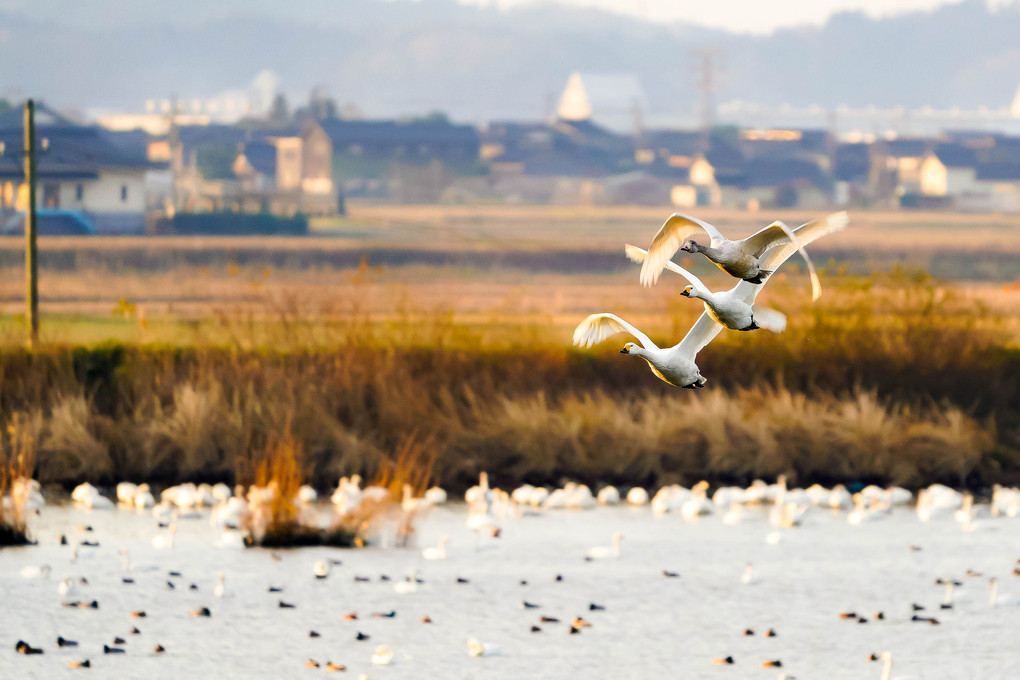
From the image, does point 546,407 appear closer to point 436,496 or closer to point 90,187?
point 436,496

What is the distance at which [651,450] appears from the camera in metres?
28.5

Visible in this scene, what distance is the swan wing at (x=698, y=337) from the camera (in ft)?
15.3

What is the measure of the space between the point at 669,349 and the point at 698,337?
11 centimetres

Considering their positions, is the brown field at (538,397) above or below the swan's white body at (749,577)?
above

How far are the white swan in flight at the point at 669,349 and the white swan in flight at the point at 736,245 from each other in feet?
0.62

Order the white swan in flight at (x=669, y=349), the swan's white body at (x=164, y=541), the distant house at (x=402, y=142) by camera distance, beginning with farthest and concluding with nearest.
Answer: the distant house at (x=402, y=142) → the swan's white body at (x=164, y=541) → the white swan in flight at (x=669, y=349)

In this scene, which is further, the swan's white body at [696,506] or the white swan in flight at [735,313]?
the swan's white body at [696,506]

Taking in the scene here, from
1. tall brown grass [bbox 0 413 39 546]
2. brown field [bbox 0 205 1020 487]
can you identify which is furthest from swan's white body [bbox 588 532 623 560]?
tall brown grass [bbox 0 413 39 546]

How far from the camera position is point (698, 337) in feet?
15.5

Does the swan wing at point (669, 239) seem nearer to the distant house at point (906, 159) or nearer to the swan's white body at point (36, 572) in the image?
the swan's white body at point (36, 572)

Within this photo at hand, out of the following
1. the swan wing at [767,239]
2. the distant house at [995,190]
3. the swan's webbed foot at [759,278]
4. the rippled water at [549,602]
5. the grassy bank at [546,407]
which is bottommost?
the rippled water at [549,602]

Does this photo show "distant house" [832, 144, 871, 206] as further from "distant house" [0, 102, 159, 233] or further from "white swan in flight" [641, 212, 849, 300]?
"white swan in flight" [641, 212, 849, 300]

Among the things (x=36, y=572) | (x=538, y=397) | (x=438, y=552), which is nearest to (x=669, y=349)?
(x=36, y=572)

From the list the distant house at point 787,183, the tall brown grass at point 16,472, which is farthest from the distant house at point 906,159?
the tall brown grass at point 16,472
